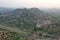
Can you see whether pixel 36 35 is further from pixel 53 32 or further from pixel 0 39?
pixel 0 39

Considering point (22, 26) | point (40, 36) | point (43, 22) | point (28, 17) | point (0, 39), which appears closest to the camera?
Result: point (0, 39)

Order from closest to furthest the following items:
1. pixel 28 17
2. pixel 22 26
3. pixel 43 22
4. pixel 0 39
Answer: pixel 0 39, pixel 22 26, pixel 43 22, pixel 28 17

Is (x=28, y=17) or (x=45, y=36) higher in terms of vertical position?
(x=28, y=17)

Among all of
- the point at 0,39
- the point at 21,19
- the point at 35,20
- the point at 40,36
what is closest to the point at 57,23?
the point at 35,20

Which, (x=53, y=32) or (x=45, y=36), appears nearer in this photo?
(x=45, y=36)

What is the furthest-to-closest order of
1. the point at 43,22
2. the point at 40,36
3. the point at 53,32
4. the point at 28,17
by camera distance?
the point at 28,17
the point at 43,22
the point at 53,32
the point at 40,36

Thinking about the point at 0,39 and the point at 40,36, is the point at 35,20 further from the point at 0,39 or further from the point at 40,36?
the point at 0,39

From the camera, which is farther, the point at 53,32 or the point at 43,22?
the point at 43,22

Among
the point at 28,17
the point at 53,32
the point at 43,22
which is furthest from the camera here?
the point at 28,17

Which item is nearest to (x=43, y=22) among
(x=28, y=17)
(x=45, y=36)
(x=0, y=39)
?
(x=28, y=17)
